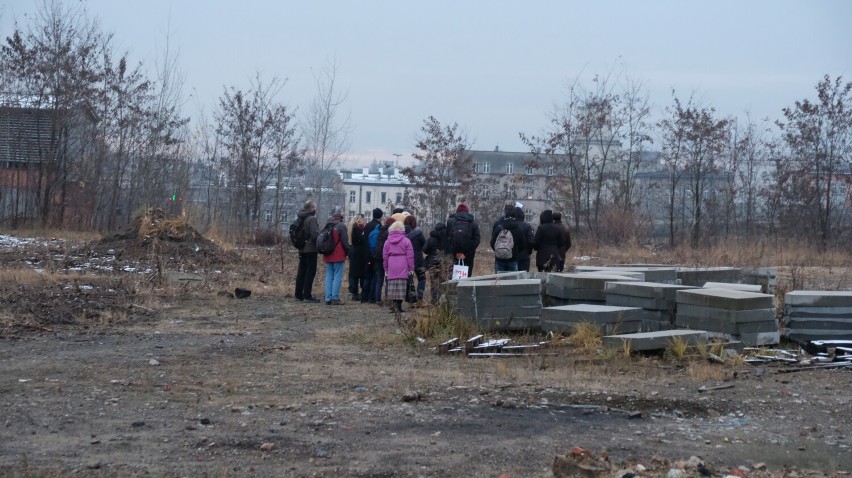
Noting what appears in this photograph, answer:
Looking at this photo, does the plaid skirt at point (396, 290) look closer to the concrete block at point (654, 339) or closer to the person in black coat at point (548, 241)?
the person in black coat at point (548, 241)

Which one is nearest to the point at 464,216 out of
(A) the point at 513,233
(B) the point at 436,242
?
(B) the point at 436,242

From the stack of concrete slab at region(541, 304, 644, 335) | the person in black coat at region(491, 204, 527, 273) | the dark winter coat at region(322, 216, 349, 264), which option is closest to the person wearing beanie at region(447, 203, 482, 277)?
the person in black coat at region(491, 204, 527, 273)

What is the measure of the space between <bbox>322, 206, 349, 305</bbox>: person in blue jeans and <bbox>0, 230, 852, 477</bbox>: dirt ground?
2.78 meters

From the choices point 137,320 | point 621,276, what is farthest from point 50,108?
point 621,276

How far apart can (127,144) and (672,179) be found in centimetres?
2144

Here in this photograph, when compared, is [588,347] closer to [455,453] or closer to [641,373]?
[641,373]

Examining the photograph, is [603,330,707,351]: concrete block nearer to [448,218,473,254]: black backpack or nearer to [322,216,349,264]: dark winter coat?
[448,218,473,254]: black backpack

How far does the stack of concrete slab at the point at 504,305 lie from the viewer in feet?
36.7

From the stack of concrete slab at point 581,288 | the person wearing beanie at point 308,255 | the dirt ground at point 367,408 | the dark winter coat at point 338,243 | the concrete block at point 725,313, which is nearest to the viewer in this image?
the dirt ground at point 367,408

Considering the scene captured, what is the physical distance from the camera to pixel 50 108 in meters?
31.7

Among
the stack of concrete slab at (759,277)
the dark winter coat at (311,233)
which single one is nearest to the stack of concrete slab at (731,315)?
the stack of concrete slab at (759,277)

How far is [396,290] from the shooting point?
45.1 feet

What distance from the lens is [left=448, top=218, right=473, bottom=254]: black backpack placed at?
15.0 m

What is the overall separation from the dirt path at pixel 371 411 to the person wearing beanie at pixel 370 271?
463cm
